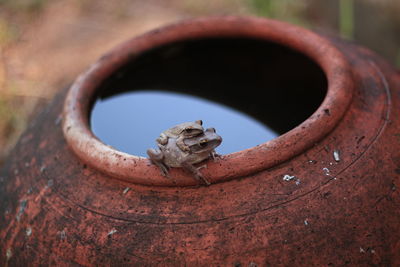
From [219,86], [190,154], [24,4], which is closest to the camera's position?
[190,154]

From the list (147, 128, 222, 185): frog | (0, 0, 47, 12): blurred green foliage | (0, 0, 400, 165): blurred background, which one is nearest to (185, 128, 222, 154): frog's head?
(147, 128, 222, 185): frog

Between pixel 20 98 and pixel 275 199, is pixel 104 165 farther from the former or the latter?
pixel 20 98

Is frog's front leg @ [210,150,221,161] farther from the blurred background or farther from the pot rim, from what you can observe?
Answer: the blurred background

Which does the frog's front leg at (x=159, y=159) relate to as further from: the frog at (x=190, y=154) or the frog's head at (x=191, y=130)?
the frog's head at (x=191, y=130)

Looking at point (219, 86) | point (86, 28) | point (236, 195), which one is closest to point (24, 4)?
point (86, 28)

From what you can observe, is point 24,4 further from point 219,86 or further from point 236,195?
point 236,195

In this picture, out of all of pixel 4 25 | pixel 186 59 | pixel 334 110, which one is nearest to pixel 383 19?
pixel 186 59
